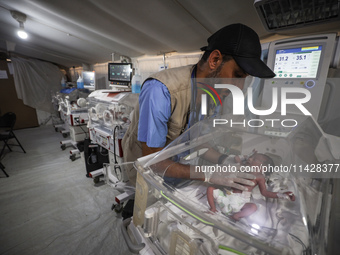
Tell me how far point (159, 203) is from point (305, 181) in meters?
0.87

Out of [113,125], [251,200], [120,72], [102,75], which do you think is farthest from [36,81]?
[251,200]

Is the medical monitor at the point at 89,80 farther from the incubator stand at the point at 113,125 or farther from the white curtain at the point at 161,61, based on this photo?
the incubator stand at the point at 113,125

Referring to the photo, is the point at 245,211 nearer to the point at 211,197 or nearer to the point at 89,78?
the point at 211,197

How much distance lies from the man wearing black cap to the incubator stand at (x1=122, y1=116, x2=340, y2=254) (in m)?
0.10

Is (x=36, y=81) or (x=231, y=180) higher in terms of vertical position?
(x=36, y=81)

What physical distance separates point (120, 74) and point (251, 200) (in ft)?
9.59

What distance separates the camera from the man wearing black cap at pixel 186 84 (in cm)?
88

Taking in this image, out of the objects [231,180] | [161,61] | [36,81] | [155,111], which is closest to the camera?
[231,180]

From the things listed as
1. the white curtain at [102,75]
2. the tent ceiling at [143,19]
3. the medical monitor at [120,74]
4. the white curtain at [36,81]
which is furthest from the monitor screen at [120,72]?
the white curtain at [36,81]

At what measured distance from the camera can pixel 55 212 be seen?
2.05m

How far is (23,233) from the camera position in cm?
176

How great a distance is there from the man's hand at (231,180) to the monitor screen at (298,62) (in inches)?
39.1

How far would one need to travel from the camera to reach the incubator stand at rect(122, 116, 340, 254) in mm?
592

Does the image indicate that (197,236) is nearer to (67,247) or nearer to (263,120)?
(263,120)
